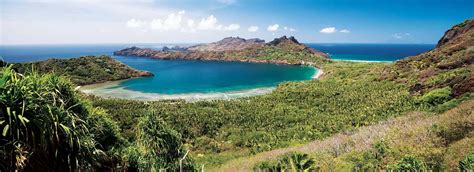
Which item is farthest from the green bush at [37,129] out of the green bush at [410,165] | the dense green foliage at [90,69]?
the dense green foliage at [90,69]

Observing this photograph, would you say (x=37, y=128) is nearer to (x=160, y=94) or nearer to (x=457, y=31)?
(x=160, y=94)

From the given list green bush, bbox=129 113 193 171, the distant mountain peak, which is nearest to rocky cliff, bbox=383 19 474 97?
the distant mountain peak

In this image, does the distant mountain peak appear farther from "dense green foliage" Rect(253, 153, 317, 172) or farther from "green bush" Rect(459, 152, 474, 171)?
"green bush" Rect(459, 152, 474, 171)

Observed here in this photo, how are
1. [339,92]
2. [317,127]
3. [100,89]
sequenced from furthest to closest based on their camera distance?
[100,89] → [339,92] → [317,127]

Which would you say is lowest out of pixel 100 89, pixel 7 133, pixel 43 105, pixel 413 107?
pixel 100 89

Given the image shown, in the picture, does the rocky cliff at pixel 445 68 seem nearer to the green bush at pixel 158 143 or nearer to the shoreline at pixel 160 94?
the green bush at pixel 158 143

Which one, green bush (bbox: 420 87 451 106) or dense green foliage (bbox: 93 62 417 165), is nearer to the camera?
dense green foliage (bbox: 93 62 417 165)

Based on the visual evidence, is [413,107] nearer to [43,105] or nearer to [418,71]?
[418,71]

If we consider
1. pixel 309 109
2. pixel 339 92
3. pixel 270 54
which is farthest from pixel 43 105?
pixel 270 54
